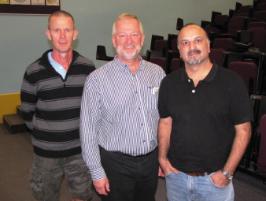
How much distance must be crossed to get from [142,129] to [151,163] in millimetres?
190

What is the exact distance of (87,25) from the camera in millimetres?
5781

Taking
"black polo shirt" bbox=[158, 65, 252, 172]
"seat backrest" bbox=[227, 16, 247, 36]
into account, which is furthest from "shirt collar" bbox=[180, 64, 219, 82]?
"seat backrest" bbox=[227, 16, 247, 36]

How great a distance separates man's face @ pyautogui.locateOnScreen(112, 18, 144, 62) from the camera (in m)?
1.63

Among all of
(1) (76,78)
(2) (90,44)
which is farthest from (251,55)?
(1) (76,78)

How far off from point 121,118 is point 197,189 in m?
0.48

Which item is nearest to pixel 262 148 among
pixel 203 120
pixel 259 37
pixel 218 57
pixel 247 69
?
pixel 247 69

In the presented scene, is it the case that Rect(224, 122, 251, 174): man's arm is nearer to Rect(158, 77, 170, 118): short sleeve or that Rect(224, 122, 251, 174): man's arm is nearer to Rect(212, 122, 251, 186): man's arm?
Rect(212, 122, 251, 186): man's arm

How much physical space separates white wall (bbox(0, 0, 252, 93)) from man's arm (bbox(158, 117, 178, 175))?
12.8ft

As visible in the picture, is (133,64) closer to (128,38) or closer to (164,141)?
(128,38)

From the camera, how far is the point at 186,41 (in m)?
1.55

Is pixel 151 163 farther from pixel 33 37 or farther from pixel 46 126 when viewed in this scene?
pixel 33 37

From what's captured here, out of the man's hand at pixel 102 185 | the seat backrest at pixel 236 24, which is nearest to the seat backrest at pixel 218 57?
the seat backrest at pixel 236 24

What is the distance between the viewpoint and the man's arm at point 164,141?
1667 millimetres

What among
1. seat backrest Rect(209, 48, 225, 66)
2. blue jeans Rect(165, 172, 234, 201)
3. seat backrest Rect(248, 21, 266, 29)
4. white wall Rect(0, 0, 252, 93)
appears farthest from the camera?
seat backrest Rect(248, 21, 266, 29)
